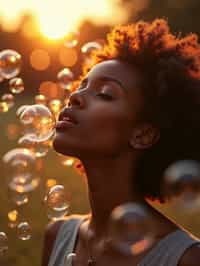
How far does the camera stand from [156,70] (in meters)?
2.56

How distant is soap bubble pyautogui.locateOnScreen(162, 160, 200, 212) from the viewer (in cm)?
258

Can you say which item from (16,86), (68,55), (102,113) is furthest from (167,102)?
(68,55)

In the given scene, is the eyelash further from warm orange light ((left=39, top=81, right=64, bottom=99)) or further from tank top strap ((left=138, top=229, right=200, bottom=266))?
warm orange light ((left=39, top=81, right=64, bottom=99))

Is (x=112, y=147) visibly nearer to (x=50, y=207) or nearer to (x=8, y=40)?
(x=50, y=207)

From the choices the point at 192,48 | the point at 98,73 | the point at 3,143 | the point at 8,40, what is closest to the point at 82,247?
the point at 98,73

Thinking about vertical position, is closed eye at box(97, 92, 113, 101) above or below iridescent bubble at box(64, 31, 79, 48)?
below

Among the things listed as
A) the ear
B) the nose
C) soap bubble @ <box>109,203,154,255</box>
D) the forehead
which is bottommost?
soap bubble @ <box>109,203,154,255</box>

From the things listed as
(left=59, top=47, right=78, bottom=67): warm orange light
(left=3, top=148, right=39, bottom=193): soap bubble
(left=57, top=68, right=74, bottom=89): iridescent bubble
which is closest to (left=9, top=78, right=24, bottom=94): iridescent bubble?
(left=57, top=68, right=74, bottom=89): iridescent bubble

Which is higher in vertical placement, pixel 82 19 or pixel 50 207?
pixel 82 19

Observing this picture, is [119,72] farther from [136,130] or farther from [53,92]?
[53,92]

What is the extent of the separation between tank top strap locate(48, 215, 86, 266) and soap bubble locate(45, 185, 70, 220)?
522mm

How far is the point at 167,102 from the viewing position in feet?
8.34

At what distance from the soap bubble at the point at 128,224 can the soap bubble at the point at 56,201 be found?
2.52 ft

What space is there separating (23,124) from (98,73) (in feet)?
3.59
